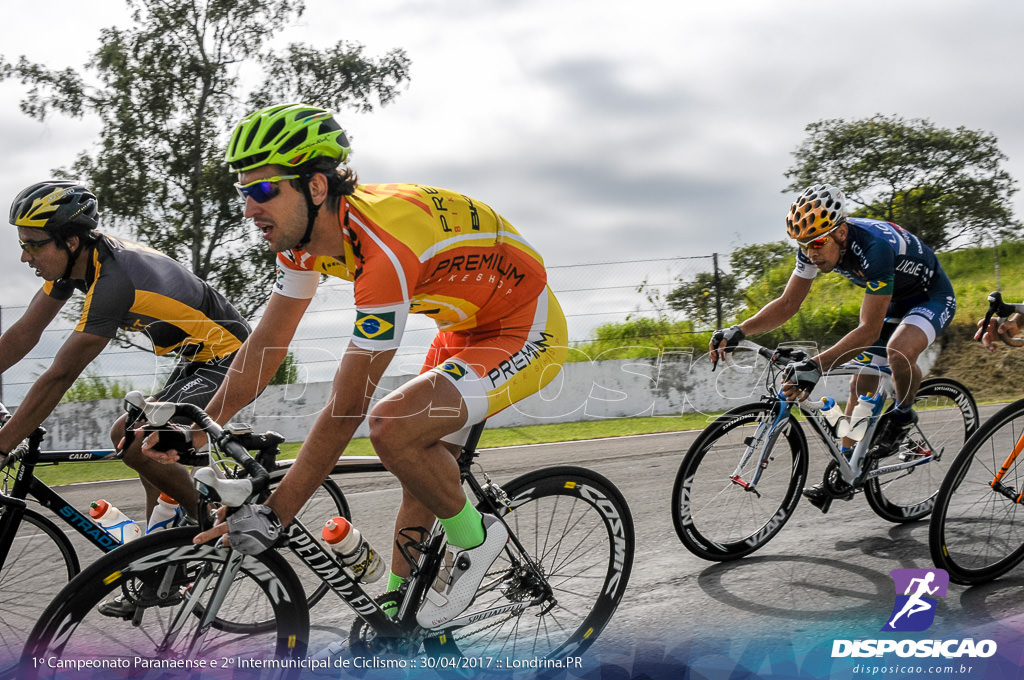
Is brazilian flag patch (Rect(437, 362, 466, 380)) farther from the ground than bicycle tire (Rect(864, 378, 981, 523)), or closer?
farther from the ground

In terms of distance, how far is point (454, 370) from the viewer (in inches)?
112

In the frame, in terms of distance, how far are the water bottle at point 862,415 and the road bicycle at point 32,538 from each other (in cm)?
292

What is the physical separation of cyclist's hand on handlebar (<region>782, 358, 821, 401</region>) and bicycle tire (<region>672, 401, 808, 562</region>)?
6.4 inches

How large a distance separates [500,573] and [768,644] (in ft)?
3.77

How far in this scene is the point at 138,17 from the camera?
516 inches

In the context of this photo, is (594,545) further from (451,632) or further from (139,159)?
(139,159)

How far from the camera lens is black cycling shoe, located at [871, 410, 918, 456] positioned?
4641 millimetres

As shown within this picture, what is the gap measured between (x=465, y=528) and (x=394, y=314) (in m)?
0.80

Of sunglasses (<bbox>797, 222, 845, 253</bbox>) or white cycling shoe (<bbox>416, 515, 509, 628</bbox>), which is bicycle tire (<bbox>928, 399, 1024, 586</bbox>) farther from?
white cycling shoe (<bbox>416, 515, 509, 628</bbox>)

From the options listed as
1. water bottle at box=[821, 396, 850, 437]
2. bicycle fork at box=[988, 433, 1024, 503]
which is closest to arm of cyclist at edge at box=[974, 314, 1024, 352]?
bicycle fork at box=[988, 433, 1024, 503]

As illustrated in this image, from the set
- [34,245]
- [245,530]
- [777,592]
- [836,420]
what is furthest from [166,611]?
[836,420]

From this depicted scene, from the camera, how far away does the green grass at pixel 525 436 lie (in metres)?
8.96

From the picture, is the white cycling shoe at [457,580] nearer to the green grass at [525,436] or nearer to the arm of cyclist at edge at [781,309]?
the arm of cyclist at edge at [781,309]

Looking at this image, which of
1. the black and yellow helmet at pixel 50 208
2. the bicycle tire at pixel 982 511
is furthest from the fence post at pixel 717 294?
the black and yellow helmet at pixel 50 208
